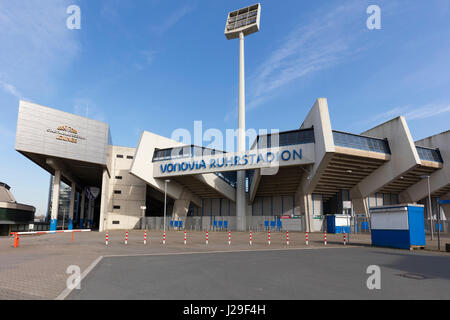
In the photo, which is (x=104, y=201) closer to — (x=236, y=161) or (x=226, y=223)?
(x=226, y=223)

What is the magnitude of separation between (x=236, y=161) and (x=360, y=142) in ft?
46.6

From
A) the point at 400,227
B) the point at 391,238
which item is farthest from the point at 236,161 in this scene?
the point at 400,227

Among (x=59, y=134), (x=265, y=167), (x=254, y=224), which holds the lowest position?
(x=254, y=224)

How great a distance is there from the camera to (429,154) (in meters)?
41.5

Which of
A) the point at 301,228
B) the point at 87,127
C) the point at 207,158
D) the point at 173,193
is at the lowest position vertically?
the point at 301,228

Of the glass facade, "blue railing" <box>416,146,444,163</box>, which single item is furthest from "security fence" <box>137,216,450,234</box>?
the glass facade

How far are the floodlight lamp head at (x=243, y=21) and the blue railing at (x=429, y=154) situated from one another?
29.6m

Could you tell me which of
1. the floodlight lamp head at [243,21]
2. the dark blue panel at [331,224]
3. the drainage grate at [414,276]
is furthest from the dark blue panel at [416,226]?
the floodlight lamp head at [243,21]

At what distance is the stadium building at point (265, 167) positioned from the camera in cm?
3681

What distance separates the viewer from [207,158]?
4197cm

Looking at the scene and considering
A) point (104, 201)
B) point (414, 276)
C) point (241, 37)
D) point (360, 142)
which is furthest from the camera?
point (241, 37)
